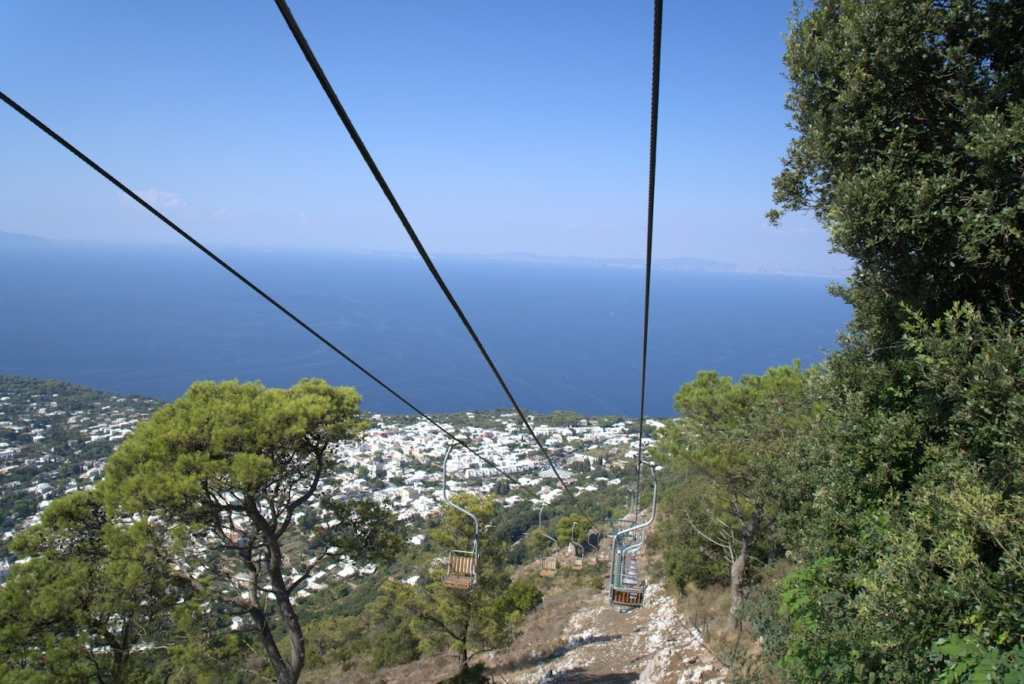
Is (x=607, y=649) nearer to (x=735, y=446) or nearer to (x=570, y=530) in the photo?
(x=735, y=446)

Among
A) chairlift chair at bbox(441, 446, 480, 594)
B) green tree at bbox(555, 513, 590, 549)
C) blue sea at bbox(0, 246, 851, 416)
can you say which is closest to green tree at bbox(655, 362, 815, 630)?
chairlift chair at bbox(441, 446, 480, 594)

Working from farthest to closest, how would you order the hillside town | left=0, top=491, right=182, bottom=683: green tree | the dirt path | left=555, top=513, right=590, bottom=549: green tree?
the hillside town, left=555, top=513, right=590, bottom=549: green tree, the dirt path, left=0, top=491, right=182, bottom=683: green tree

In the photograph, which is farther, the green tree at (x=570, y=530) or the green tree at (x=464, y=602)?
the green tree at (x=570, y=530)

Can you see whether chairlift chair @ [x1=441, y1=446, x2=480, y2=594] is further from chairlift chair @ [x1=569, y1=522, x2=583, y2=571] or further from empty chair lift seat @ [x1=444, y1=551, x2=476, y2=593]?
chairlift chair @ [x1=569, y1=522, x2=583, y2=571]

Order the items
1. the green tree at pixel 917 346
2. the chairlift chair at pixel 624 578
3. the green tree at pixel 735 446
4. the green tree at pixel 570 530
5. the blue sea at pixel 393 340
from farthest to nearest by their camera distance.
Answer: the blue sea at pixel 393 340
the green tree at pixel 570 530
the green tree at pixel 735 446
the chairlift chair at pixel 624 578
the green tree at pixel 917 346

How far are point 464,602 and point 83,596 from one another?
5.82 meters

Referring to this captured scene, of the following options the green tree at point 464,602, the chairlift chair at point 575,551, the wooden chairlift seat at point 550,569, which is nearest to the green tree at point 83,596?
the green tree at point 464,602

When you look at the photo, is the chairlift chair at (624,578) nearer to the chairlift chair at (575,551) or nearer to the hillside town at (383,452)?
the chairlift chair at (575,551)

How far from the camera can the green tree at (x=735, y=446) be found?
8023mm

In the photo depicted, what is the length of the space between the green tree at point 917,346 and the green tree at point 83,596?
7.08 m

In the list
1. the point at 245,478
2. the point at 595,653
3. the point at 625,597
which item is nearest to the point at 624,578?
the point at 625,597

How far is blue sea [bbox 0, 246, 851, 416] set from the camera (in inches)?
2041

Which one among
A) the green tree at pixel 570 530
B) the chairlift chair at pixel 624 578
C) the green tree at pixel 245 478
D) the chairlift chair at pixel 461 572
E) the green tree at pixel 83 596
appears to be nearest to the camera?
the green tree at pixel 83 596

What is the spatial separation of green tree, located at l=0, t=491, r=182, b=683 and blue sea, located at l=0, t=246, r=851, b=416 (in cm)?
2452
